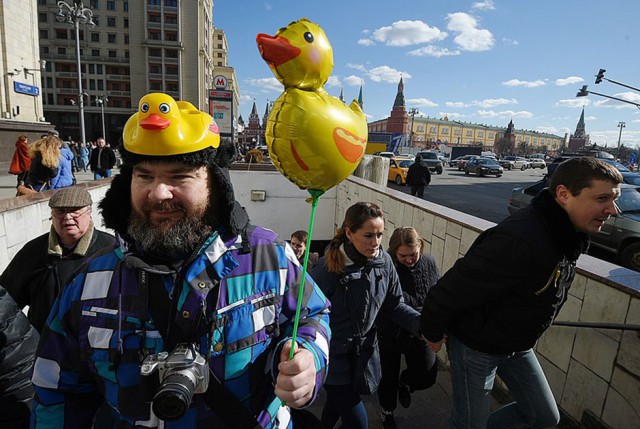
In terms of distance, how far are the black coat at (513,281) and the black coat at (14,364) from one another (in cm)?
209

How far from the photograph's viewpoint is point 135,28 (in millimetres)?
57531

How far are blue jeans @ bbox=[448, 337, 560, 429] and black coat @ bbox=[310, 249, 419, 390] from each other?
501 mm

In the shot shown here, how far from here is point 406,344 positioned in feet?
9.61

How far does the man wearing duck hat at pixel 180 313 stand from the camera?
1.27 meters

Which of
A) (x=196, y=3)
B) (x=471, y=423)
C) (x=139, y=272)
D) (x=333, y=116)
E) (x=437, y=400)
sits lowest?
(x=437, y=400)

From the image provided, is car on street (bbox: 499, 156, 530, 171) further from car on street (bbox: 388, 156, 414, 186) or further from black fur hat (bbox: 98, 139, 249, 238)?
black fur hat (bbox: 98, 139, 249, 238)

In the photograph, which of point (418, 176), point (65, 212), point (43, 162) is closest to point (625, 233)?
point (418, 176)

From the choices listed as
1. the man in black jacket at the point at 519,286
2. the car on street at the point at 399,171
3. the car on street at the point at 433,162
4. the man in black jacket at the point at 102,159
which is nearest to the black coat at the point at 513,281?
the man in black jacket at the point at 519,286

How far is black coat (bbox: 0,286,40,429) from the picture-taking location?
6.21ft

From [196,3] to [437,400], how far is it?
218 feet

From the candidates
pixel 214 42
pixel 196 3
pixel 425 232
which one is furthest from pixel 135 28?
pixel 425 232

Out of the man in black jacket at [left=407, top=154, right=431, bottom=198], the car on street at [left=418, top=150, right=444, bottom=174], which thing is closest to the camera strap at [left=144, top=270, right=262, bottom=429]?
the man in black jacket at [left=407, top=154, right=431, bottom=198]

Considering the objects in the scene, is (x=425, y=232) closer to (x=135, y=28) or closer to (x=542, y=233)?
(x=542, y=233)

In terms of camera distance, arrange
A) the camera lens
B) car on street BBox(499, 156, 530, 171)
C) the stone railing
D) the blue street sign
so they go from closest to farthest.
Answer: the camera lens → the stone railing → the blue street sign → car on street BBox(499, 156, 530, 171)
